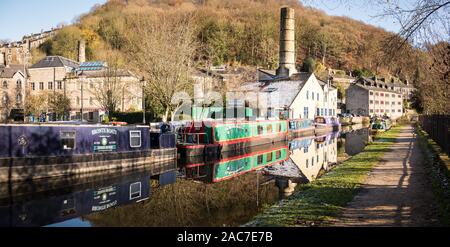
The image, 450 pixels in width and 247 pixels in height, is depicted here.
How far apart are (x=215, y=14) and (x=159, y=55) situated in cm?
5686

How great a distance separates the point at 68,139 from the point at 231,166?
7.35 meters

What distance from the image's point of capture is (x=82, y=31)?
69.6 m

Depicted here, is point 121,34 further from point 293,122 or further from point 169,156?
point 169,156

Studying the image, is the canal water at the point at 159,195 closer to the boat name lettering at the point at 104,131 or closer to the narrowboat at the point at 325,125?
the boat name lettering at the point at 104,131

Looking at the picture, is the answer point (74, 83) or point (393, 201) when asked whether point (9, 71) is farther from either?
point (393, 201)

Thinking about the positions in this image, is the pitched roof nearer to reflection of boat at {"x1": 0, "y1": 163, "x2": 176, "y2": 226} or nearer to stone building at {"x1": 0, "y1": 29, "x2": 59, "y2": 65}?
stone building at {"x1": 0, "y1": 29, "x2": 59, "y2": 65}

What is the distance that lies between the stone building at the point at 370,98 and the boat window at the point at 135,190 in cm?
5684

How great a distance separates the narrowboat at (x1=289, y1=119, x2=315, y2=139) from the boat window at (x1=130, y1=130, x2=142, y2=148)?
18133mm

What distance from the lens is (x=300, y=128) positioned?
35.5 metres

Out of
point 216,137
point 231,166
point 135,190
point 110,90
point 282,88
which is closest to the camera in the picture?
point 135,190

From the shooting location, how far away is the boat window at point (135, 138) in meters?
16.4

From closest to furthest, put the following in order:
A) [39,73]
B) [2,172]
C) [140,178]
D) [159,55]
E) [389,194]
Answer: [389,194] < [2,172] < [140,178] < [159,55] < [39,73]

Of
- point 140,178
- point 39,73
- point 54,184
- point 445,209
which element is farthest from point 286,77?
point 445,209

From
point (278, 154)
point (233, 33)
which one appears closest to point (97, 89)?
point (278, 154)
